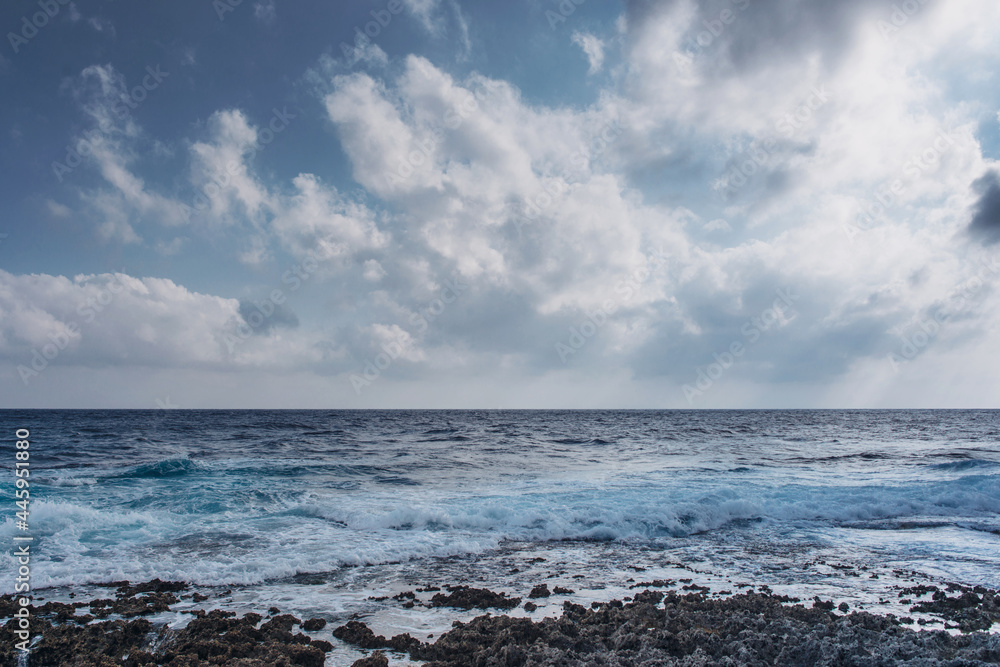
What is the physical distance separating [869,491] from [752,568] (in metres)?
13.3

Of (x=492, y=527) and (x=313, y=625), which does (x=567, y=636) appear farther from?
(x=492, y=527)

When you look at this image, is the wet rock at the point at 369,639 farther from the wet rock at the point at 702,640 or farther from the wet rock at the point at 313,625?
the wet rock at the point at 313,625

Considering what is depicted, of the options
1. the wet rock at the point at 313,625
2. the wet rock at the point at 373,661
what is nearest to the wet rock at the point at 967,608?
the wet rock at the point at 373,661

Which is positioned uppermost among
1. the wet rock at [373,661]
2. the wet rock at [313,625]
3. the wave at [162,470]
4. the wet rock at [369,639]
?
the wet rock at [373,661]

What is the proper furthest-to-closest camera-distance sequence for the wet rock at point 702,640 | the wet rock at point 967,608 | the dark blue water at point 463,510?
the dark blue water at point 463,510 < the wet rock at point 967,608 < the wet rock at point 702,640

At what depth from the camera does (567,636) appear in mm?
7164

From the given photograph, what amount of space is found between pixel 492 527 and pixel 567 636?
8.60 metres

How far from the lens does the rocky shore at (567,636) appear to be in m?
6.41

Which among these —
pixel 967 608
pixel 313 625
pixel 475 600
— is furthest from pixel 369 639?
pixel 967 608

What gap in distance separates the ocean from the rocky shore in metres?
0.74

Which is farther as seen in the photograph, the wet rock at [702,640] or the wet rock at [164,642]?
the wet rock at [164,642]

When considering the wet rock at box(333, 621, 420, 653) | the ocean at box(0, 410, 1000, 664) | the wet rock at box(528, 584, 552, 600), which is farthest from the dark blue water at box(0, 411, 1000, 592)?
the wet rock at box(333, 621, 420, 653)

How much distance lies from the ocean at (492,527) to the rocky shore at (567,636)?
74 cm

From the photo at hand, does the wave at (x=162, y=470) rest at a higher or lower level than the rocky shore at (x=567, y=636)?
lower
